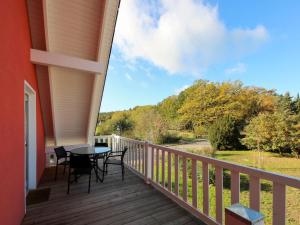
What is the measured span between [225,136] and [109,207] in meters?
9.94

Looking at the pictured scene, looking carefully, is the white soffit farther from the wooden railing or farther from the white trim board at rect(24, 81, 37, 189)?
the wooden railing

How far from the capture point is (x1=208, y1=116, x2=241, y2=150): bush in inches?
429

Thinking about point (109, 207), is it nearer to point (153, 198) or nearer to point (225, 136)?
point (153, 198)

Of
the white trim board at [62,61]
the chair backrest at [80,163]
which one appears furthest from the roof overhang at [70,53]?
the chair backrest at [80,163]

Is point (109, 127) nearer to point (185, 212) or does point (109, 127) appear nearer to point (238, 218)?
point (185, 212)

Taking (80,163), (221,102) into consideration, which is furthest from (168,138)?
(80,163)

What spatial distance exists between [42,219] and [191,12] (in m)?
8.98

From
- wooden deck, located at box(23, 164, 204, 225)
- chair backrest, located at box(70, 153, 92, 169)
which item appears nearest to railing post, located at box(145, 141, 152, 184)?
wooden deck, located at box(23, 164, 204, 225)

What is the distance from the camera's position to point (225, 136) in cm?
1095

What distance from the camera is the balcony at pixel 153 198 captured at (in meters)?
1.62

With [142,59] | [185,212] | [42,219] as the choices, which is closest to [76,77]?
[42,219]

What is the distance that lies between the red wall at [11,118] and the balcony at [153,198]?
577mm

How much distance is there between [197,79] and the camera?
59.1 feet

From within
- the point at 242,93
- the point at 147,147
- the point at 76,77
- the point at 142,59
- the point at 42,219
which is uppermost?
the point at 142,59
